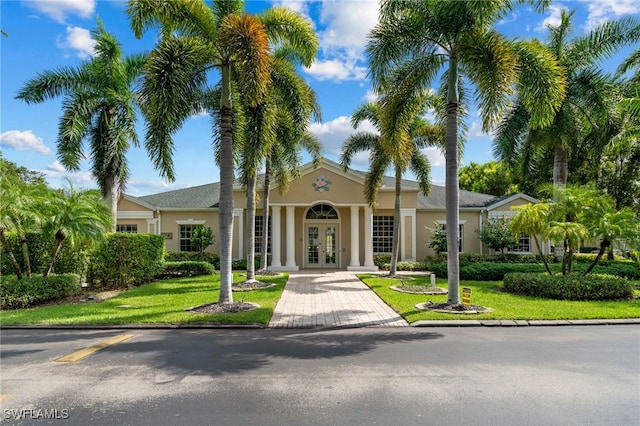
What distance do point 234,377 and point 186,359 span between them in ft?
4.32

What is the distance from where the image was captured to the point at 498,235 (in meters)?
21.7

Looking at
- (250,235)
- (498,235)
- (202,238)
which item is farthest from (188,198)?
(498,235)

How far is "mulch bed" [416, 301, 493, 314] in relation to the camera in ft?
33.0

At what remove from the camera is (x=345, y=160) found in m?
19.6

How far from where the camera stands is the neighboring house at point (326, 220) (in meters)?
21.8

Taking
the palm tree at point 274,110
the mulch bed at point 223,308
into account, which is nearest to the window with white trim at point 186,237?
the palm tree at point 274,110

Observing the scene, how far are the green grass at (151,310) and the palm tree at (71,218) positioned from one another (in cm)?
227

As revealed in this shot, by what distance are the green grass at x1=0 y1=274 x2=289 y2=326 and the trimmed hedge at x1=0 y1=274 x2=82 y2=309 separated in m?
0.60

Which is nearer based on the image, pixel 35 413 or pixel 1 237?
pixel 35 413

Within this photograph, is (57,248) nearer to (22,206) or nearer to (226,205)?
(22,206)

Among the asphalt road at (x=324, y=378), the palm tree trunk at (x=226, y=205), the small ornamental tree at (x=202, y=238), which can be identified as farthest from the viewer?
the small ornamental tree at (x=202, y=238)

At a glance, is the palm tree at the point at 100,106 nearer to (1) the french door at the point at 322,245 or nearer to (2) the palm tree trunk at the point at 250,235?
(2) the palm tree trunk at the point at 250,235

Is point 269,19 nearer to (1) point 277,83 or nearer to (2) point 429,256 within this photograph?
(1) point 277,83

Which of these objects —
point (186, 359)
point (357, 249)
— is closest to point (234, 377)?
point (186, 359)
